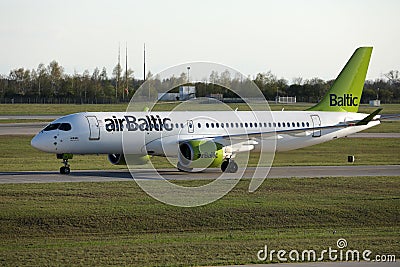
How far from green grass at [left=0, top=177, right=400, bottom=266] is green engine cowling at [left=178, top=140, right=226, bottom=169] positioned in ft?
10.0

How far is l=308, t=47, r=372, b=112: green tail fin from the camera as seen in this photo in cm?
4622

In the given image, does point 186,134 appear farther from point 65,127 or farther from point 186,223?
point 186,223

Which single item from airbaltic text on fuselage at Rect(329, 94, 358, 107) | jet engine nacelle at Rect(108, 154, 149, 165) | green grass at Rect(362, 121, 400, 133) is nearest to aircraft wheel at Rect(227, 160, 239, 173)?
jet engine nacelle at Rect(108, 154, 149, 165)

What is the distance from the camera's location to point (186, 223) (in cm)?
2777

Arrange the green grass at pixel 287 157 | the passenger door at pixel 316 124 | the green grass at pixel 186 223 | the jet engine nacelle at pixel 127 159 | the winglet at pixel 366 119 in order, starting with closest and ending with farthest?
the green grass at pixel 186 223
the jet engine nacelle at pixel 127 159
the winglet at pixel 366 119
the green grass at pixel 287 157
the passenger door at pixel 316 124

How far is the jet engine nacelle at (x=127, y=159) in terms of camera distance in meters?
39.8

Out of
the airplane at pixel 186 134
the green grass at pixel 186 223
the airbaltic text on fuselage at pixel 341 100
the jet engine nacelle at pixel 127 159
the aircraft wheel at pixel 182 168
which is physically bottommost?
the green grass at pixel 186 223

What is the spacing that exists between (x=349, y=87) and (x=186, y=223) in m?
21.6

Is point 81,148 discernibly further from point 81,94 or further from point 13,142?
point 81,94

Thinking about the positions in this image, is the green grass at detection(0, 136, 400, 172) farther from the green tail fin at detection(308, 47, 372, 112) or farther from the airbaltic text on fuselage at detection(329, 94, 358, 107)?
the airbaltic text on fuselage at detection(329, 94, 358, 107)

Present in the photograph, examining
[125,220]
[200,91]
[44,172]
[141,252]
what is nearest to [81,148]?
[44,172]

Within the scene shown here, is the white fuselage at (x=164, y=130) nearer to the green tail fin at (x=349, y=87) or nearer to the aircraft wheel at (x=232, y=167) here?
the aircraft wheel at (x=232, y=167)

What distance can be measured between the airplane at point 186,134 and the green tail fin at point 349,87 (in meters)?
1.55

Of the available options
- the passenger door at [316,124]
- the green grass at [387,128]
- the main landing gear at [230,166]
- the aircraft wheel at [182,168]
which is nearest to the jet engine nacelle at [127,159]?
the aircraft wheel at [182,168]
